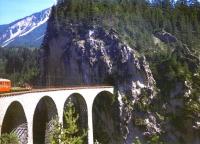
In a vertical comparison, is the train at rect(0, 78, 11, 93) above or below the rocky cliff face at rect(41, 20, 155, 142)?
below

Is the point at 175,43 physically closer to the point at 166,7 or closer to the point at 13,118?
the point at 166,7

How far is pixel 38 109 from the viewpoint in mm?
81750

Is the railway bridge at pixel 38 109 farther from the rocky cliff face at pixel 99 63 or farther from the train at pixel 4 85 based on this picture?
the rocky cliff face at pixel 99 63

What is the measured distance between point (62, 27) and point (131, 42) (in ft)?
60.4

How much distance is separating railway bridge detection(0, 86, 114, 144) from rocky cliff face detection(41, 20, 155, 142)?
5748 mm

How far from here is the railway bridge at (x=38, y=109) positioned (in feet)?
149

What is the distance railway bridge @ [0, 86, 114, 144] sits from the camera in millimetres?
45500

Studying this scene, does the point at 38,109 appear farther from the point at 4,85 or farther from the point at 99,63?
the point at 4,85

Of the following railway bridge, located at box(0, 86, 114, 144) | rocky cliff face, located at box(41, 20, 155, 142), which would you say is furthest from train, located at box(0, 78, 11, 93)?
rocky cliff face, located at box(41, 20, 155, 142)

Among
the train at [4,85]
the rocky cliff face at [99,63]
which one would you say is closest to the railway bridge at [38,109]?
the train at [4,85]

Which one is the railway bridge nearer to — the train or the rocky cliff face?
the train

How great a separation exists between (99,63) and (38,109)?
2009cm

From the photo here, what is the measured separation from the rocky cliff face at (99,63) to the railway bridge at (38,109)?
575 centimetres

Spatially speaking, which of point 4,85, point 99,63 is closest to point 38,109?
point 99,63
